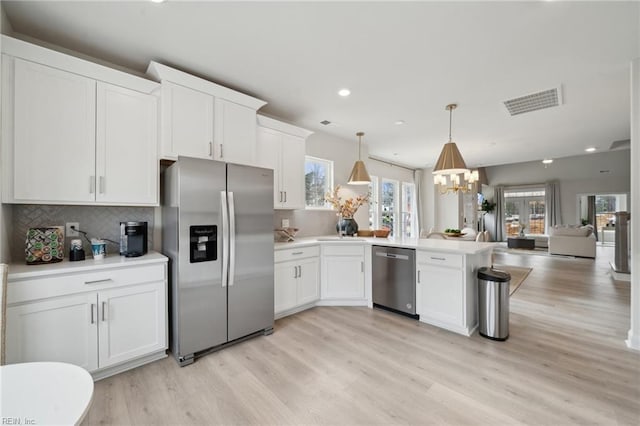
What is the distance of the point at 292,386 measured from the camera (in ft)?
6.24

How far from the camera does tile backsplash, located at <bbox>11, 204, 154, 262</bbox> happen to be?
2.05 meters

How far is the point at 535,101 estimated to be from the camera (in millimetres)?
3357

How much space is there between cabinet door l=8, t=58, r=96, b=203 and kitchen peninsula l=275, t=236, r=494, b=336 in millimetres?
1910

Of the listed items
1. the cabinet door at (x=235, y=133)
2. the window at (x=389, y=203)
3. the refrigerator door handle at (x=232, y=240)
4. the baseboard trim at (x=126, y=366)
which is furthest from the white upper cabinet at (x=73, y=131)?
the window at (x=389, y=203)

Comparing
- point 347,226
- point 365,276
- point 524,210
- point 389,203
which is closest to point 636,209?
point 365,276

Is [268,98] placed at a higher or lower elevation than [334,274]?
higher

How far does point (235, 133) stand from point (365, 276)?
8.01ft

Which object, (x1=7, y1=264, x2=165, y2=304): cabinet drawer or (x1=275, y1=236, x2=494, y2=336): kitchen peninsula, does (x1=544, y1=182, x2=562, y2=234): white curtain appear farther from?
(x1=7, y1=264, x2=165, y2=304): cabinet drawer

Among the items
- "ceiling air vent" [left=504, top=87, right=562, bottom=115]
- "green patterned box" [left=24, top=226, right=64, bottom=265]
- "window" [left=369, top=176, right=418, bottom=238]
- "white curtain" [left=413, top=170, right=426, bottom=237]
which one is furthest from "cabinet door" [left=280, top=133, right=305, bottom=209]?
"white curtain" [left=413, top=170, right=426, bottom=237]

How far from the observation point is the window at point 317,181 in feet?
14.5

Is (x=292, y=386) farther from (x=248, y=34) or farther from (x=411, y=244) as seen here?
(x=248, y=34)

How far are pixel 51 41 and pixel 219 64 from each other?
1.35 metres

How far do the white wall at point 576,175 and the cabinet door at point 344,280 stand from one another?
9.98 metres

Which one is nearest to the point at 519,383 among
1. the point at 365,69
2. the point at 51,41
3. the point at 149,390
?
the point at 149,390
